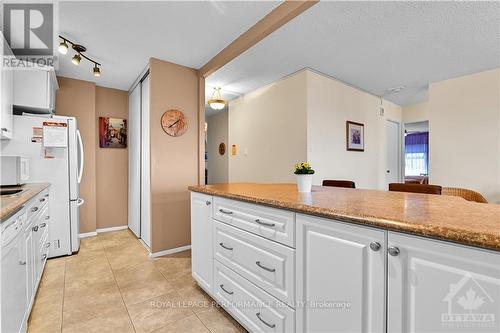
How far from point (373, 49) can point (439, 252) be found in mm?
2711

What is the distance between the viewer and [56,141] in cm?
272

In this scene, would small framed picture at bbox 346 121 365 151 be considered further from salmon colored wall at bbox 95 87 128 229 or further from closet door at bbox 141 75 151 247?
salmon colored wall at bbox 95 87 128 229

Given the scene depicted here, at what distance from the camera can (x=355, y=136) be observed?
161 inches

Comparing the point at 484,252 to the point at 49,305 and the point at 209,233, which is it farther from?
the point at 49,305

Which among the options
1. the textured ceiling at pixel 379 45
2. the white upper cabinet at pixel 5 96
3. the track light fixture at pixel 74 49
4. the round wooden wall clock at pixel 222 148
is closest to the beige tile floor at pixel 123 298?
the white upper cabinet at pixel 5 96

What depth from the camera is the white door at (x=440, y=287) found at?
26.8 inches

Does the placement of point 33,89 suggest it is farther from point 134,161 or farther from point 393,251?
point 393,251

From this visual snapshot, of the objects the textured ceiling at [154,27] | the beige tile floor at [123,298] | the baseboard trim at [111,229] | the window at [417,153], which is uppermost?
the textured ceiling at [154,27]

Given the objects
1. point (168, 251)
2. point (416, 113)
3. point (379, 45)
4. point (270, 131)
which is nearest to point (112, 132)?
point (168, 251)

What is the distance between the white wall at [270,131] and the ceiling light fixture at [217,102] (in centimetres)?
40

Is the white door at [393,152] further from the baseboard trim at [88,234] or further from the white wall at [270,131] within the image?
the baseboard trim at [88,234]

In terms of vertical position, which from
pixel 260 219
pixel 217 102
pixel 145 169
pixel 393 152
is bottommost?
pixel 260 219

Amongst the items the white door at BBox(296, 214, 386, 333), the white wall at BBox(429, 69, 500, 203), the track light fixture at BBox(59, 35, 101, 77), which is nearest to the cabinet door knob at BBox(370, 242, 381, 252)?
the white door at BBox(296, 214, 386, 333)

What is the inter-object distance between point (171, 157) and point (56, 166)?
1290 mm
